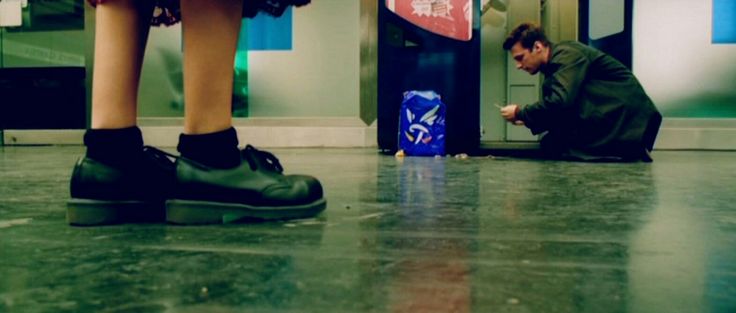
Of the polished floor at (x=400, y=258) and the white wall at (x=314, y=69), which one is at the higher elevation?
the white wall at (x=314, y=69)

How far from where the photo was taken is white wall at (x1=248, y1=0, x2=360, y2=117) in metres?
4.36

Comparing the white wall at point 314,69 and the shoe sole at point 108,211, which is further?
the white wall at point 314,69

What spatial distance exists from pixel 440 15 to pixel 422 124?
1.80 feet

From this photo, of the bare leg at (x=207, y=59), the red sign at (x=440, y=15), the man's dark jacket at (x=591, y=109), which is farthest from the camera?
the red sign at (x=440, y=15)

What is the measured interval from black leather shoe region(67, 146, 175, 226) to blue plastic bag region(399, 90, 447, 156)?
2.23 metres

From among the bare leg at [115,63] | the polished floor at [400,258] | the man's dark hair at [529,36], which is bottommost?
the polished floor at [400,258]

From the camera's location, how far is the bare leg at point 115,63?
1.04 meters

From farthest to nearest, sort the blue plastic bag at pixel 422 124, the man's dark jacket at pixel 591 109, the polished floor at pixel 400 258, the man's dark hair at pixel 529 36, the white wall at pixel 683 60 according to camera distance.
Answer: the white wall at pixel 683 60 < the blue plastic bag at pixel 422 124 < the man's dark hair at pixel 529 36 < the man's dark jacket at pixel 591 109 < the polished floor at pixel 400 258

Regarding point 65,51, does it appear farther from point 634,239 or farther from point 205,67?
point 634,239

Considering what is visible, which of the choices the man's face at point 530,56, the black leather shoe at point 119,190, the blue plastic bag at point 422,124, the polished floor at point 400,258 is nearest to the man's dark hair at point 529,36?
the man's face at point 530,56

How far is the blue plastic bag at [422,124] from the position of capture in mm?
3236

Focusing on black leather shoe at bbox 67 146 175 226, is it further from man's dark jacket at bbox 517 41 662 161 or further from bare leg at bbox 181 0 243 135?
man's dark jacket at bbox 517 41 662 161

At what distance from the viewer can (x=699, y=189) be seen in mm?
1605

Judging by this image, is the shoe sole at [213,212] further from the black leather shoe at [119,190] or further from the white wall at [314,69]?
the white wall at [314,69]
